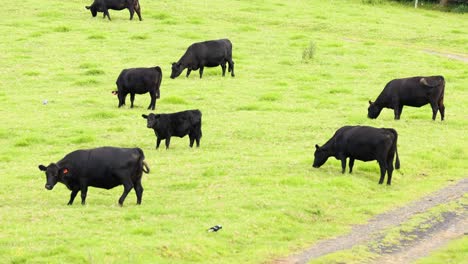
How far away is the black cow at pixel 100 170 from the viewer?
21750mm

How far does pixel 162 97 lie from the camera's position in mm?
36688

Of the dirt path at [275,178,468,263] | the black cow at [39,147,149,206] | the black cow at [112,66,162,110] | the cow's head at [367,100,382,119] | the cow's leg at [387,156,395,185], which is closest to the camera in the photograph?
the dirt path at [275,178,468,263]

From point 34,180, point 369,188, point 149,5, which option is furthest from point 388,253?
point 149,5

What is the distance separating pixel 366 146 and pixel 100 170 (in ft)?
22.6

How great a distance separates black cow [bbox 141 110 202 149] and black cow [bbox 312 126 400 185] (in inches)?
169

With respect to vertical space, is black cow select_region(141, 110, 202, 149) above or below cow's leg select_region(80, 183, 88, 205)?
below

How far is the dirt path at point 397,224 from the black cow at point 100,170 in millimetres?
4234

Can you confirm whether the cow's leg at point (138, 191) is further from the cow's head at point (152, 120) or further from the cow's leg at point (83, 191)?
the cow's head at point (152, 120)

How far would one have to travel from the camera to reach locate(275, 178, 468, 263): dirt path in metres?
19.8

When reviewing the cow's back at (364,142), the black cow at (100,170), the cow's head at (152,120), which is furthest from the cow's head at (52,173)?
the cow's back at (364,142)

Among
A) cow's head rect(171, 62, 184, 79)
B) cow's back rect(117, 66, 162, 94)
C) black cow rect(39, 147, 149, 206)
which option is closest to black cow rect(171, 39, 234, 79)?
cow's head rect(171, 62, 184, 79)

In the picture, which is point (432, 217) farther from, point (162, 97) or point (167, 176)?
point (162, 97)

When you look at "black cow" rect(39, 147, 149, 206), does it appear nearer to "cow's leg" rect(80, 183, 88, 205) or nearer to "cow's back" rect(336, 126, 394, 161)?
"cow's leg" rect(80, 183, 88, 205)

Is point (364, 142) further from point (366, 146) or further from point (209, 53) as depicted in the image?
point (209, 53)
